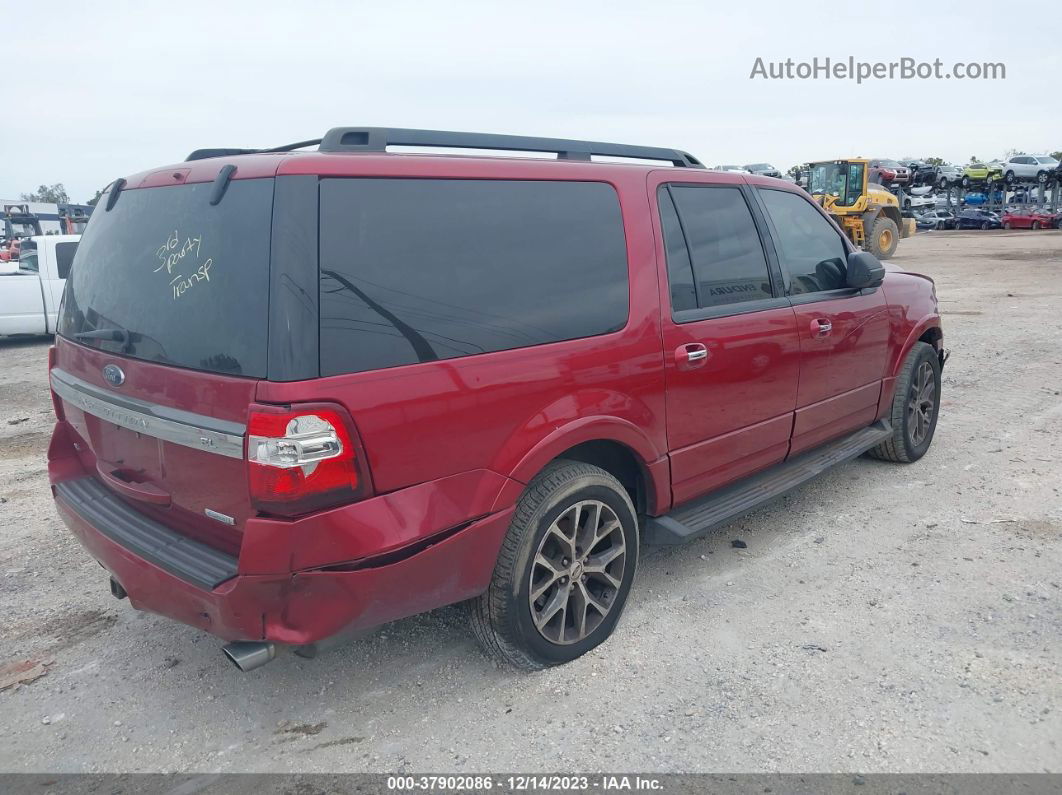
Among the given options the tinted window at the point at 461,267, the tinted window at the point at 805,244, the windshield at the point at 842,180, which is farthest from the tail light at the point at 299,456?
the windshield at the point at 842,180

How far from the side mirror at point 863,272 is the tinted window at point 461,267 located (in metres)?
1.79

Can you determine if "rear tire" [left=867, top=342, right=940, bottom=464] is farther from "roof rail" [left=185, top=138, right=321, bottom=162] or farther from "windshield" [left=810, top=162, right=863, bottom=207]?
"windshield" [left=810, top=162, right=863, bottom=207]

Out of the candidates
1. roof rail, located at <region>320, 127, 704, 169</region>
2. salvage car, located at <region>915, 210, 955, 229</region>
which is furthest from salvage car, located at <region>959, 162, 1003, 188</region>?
roof rail, located at <region>320, 127, 704, 169</region>

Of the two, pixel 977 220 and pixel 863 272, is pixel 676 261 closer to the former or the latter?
pixel 863 272

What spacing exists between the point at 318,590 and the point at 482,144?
67.5 inches

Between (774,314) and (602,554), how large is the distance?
1.51 m

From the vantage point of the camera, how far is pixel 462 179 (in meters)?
2.74

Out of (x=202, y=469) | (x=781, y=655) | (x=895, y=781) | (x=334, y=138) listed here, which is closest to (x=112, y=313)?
(x=202, y=469)

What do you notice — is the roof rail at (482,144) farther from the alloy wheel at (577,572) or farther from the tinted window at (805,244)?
the alloy wheel at (577,572)

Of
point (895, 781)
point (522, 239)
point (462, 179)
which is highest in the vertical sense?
point (462, 179)

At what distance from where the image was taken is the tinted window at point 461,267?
7.84ft

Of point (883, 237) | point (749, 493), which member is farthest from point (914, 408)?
point (883, 237)

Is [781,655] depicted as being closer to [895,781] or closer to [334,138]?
[895,781]

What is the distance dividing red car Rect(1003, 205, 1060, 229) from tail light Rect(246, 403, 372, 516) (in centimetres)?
4046
